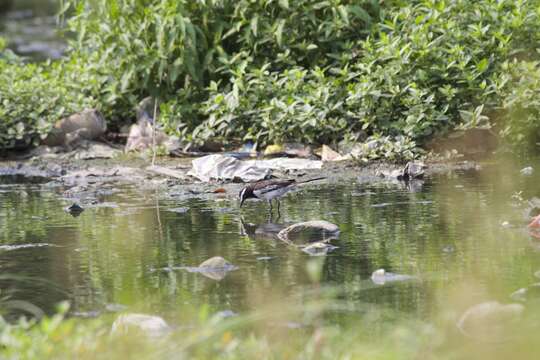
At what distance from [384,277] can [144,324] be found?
156 centimetres

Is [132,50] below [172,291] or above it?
above

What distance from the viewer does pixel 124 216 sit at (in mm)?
8531

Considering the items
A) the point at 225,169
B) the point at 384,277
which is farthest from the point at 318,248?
the point at 225,169

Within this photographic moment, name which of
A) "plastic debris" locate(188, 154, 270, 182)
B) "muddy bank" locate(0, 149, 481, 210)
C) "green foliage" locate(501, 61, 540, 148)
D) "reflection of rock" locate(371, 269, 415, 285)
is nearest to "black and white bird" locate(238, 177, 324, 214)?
"muddy bank" locate(0, 149, 481, 210)

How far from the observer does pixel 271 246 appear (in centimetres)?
711

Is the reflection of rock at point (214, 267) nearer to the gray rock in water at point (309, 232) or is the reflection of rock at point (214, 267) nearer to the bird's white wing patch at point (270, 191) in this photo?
the gray rock in water at point (309, 232)

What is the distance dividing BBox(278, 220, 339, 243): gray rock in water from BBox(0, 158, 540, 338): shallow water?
9 centimetres

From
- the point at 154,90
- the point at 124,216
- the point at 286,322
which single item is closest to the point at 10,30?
the point at 154,90

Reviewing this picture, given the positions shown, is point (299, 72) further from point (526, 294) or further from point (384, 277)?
point (526, 294)

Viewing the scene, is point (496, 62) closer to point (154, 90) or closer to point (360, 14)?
point (360, 14)

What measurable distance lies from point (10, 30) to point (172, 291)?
1807cm

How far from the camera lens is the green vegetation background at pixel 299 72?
10148mm

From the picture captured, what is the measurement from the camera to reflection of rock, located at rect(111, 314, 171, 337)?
16.2ft

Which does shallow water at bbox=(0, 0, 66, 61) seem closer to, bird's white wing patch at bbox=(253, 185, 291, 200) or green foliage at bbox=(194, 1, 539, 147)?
green foliage at bbox=(194, 1, 539, 147)
